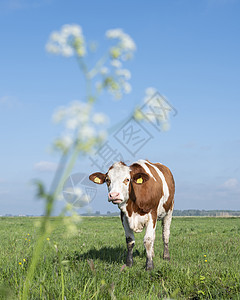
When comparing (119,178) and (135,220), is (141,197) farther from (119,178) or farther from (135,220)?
(119,178)

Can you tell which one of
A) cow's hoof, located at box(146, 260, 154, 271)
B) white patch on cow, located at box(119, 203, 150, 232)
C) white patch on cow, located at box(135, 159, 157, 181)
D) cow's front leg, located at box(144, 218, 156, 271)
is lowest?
cow's hoof, located at box(146, 260, 154, 271)

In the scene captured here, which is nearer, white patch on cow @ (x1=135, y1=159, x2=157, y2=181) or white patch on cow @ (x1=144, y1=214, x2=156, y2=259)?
white patch on cow @ (x1=144, y1=214, x2=156, y2=259)

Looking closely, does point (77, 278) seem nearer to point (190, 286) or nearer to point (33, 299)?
point (33, 299)

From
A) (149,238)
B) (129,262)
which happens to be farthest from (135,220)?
(129,262)

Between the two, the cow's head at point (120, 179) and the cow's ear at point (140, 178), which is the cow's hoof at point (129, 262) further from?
the cow's ear at point (140, 178)

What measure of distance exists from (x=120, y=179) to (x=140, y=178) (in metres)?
0.61

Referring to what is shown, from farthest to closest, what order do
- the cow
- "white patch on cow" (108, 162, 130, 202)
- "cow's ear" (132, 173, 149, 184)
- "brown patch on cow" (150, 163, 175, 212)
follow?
1. "brown patch on cow" (150, 163, 175, 212)
2. "cow's ear" (132, 173, 149, 184)
3. the cow
4. "white patch on cow" (108, 162, 130, 202)

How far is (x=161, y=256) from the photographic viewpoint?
350 inches

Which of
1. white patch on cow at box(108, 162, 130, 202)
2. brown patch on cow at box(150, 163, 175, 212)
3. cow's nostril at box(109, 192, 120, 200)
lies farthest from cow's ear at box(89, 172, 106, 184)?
brown patch on cow at box(150, 163, 175, 212)

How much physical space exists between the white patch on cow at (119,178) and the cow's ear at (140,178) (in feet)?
0.78

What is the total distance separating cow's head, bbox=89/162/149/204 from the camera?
639cm

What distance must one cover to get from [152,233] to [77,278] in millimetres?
2399

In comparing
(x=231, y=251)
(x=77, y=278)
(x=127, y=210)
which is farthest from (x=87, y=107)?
(x=231, y=251)

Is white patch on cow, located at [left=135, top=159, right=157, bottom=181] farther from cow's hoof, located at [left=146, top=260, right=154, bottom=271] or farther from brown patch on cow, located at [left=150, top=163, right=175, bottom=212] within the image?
cow's hoof, located at [left=146, top=260, right=154, bottom=271]
